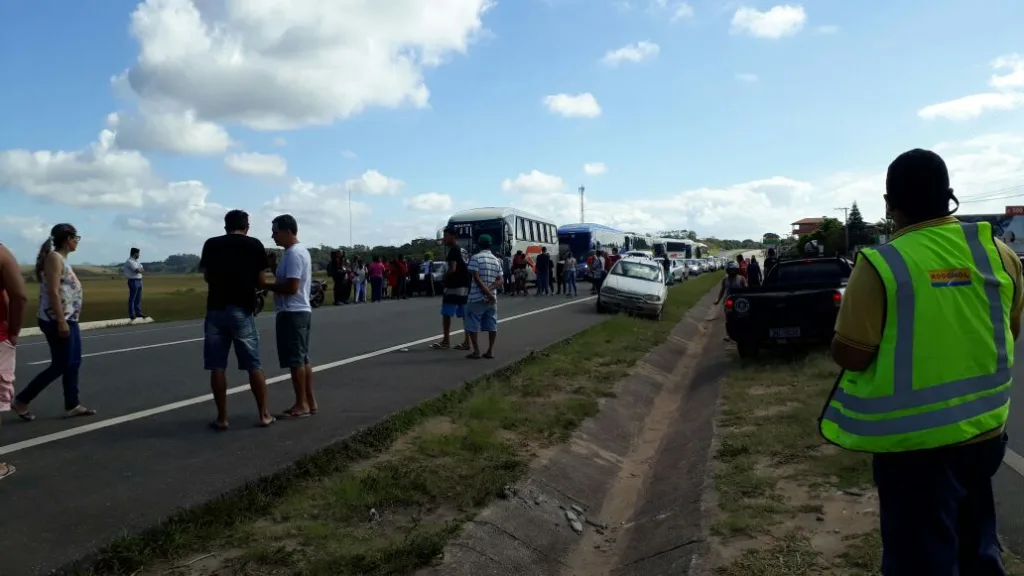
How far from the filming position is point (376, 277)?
27.5 m

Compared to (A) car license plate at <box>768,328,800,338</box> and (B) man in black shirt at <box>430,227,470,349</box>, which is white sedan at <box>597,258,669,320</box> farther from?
(B) man in black shirt at <box>430,227,470,349</box>

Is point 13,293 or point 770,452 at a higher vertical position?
point 13,293

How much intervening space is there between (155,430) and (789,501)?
510 centimetres

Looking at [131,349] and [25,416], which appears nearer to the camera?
[25,416]


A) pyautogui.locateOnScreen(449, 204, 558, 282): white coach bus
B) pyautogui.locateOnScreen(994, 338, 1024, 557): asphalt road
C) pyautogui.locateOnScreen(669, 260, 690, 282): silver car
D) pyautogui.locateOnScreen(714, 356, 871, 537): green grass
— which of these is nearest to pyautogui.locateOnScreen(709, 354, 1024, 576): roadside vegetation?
pyautogui.locateOnScreen(714, 356, 871, 537): green grass

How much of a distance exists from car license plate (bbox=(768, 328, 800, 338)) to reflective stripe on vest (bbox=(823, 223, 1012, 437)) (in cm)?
891

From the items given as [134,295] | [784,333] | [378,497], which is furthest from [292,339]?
[134,295]

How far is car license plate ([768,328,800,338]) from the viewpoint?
11281mm

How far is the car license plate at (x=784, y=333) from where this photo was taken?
11281 mm

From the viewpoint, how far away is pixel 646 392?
34.6 feet

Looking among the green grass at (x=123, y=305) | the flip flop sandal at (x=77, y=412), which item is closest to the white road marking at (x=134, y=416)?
the flip flop sandal at (x=77, y=412)

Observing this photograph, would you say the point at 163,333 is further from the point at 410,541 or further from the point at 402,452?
the point at 410,541

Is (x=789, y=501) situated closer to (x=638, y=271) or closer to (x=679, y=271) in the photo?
(x=638, y=271)

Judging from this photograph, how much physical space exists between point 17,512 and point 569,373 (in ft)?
21.9
